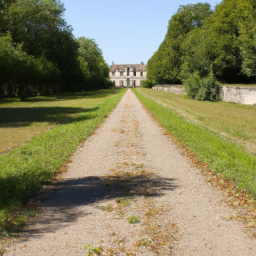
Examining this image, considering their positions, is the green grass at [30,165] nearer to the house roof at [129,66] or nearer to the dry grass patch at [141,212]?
the dry grass patch at [141,212]

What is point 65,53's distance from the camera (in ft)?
177

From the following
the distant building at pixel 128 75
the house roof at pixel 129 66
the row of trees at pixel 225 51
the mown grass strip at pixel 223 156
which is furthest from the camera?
the house roof at pixel 129 66

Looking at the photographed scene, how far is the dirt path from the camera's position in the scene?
183 inches

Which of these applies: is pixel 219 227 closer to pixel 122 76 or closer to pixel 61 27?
pixel 61 27

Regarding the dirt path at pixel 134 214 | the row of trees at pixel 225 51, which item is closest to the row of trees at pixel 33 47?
the row of trees at pixel 225 51

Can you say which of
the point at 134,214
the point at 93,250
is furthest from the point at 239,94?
the point at 93,250

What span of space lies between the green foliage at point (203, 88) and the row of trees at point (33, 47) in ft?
62.2

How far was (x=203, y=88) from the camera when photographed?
40.1 meters

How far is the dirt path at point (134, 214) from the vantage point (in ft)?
15.3

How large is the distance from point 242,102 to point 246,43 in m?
6.78

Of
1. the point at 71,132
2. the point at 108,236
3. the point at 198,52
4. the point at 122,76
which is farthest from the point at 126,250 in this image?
the point at 122,76

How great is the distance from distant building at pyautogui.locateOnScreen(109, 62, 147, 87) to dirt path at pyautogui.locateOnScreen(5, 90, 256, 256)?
158183 mm

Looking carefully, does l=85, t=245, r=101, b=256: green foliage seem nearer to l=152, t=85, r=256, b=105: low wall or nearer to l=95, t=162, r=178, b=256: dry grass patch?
l=95, t=162, r=178, b=256: dry grass patch

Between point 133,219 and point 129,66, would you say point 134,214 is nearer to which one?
point 133,219
